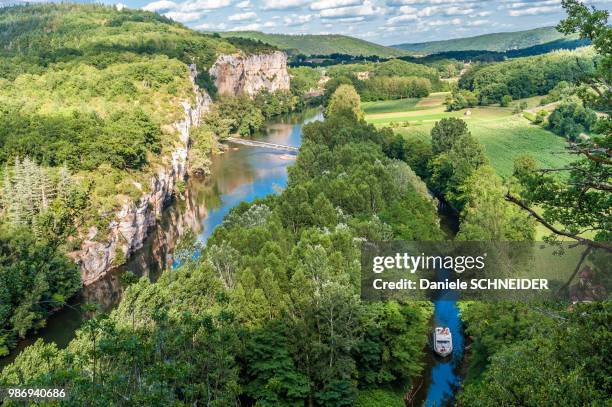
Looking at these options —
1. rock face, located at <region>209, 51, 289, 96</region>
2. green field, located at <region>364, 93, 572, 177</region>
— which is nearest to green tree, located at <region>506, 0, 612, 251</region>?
green field, located at <region>364, 93, 572, 177</region>

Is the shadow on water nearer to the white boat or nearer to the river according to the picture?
the river

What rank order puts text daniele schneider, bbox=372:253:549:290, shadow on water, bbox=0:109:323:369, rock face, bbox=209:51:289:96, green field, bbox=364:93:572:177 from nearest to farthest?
text daniele schneider, bbox=372:253:549:290 < shadow on water, bbox=0:109:323:369 < green field, bbox=364:93:572:177 < rock face, bbox=209:51:289:96

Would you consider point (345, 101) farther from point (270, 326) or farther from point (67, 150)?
point (270, 326)

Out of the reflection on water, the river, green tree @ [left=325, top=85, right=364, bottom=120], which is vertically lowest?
the reflection on water

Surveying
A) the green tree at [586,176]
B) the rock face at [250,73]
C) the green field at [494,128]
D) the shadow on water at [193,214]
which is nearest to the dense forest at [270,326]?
the green tree at [586,176]

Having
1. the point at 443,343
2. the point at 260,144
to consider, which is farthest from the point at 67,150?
the point at 260,144

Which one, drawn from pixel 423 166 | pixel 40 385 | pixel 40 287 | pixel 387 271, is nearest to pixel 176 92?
pixel 423 166

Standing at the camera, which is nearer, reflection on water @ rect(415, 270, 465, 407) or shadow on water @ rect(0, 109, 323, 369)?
reflection on water @ rect(415, 270, 465, 407)
